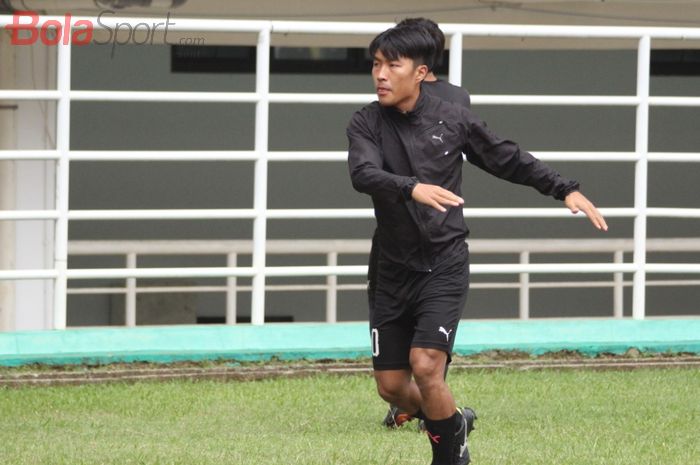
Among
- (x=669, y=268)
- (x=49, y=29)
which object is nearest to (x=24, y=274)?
(x=49, y=29)

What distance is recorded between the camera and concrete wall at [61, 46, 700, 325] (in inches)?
509

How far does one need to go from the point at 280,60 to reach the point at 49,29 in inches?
193

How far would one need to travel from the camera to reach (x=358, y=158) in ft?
17.8

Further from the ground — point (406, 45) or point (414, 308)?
point (406, 45)

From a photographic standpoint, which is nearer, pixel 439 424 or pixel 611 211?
pixel 439 424

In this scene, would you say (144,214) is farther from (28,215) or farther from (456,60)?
(456,60)

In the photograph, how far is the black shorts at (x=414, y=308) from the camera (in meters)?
5.58

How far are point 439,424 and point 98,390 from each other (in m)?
2.55

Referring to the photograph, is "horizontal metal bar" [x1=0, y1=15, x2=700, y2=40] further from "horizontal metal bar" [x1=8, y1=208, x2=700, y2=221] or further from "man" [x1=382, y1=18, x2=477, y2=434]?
"man" [x1=382, y1=18, x2=477, y2=434]

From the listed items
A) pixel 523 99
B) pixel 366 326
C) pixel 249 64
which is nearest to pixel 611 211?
pixel 523 99

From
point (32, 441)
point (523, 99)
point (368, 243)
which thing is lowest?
point (32, 441)

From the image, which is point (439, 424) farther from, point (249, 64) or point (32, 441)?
point (249, 64)

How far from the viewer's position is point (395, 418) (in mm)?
6699

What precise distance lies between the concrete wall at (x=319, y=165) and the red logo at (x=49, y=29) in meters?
3.59
